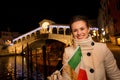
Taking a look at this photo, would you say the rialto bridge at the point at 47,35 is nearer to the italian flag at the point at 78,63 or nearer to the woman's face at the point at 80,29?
the woman's face at the point at 80,29

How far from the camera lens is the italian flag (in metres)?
2.80

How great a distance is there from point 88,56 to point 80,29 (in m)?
0.39

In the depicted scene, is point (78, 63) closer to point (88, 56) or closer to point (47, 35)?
point (88, 56)

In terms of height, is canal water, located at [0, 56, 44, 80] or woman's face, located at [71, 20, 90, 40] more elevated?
woman's face, located at [71, 20, 90, 40]

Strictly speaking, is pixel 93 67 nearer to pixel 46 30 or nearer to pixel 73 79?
pixel 73 79

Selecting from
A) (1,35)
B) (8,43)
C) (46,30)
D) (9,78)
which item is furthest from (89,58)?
(1,35)

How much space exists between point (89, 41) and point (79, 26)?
252 millimetres

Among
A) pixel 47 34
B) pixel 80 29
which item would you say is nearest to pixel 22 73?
pixel 80 29

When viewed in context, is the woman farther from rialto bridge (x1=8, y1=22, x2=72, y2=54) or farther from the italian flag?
rialto bridge (x1=8, y1=22, x2=72, y2=54)

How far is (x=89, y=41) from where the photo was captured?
288 centimetres

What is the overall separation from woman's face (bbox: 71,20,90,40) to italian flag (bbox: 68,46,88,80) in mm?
196

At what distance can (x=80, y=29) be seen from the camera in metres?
2.98

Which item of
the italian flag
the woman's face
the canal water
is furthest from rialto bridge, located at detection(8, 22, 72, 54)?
the italian flag

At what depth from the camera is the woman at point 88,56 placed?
2.84 meters
